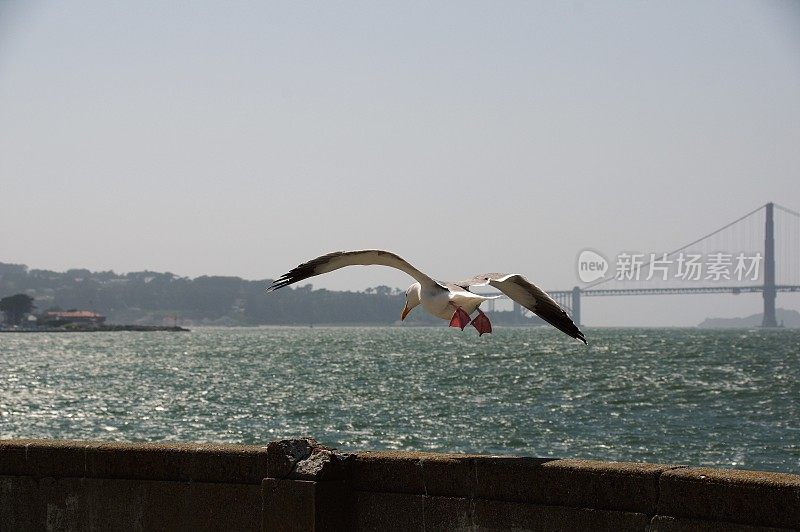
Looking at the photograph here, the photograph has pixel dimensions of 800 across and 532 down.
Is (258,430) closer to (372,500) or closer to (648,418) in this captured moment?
(648,418)

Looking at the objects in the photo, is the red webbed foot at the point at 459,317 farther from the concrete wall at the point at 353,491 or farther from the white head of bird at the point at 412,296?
the concrete wall at the point at 353,491

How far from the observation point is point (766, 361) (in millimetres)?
59312

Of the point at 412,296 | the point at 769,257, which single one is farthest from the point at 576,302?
the point at 412,296

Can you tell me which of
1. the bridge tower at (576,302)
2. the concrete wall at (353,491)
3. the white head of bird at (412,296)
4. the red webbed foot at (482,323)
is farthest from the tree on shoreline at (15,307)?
the red webbed foot at (482,323)

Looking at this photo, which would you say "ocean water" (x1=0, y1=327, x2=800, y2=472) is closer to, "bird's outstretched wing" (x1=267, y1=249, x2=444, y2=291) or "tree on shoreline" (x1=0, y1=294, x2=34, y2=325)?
"bird's outstretched wing" (x1=267, y1=249, x2=444, y2=291)

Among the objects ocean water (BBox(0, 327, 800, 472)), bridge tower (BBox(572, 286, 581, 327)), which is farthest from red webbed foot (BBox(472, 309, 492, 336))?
bridge tower (BBox(572, 286, 581, 327))

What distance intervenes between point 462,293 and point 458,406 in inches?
1131

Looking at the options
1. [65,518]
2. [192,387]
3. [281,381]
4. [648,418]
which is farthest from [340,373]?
[65,518]

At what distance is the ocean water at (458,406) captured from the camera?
25.3m

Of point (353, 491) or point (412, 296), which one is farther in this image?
point (412, 296)

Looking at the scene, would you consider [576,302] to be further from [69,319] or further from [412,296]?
[412,296]

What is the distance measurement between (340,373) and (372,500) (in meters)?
48.1

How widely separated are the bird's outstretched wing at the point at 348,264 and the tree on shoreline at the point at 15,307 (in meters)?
187

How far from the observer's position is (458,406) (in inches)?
1363
